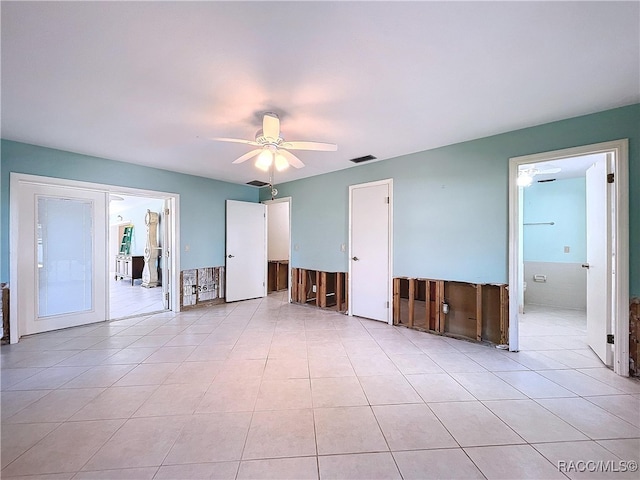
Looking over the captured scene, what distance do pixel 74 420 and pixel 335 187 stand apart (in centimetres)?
405

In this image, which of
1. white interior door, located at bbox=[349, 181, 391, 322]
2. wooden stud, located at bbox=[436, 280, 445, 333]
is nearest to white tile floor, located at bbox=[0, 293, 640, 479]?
wooden stud, located at bbox=[436, 280, 445, 333]

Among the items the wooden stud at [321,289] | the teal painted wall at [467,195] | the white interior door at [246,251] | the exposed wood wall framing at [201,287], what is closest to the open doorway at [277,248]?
the white interior door at [246,251]

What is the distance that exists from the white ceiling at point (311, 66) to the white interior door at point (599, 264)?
33.4 inches

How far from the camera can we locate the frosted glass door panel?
3.48 metres

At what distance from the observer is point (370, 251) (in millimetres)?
4164

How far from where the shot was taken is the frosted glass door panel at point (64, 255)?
11.4ft

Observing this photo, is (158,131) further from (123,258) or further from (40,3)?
(123,258)

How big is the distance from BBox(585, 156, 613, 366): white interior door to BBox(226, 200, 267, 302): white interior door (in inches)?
203

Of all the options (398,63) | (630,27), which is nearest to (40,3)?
(398,63)

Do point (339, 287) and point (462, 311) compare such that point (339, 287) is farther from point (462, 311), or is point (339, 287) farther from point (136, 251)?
point (136, 251)

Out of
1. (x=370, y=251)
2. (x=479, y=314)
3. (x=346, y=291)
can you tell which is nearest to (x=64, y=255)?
(x=346, y=291)

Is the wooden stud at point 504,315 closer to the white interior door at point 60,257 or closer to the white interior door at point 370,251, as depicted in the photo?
the white interior door at point 370,251

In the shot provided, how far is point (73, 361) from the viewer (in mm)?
2662

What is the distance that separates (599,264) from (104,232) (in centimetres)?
631
